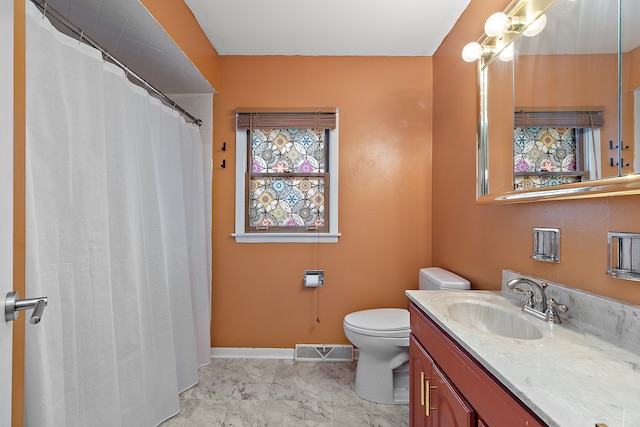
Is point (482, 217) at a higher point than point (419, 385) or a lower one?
higher

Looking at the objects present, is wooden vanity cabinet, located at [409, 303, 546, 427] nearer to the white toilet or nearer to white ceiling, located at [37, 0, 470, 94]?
the white toilet

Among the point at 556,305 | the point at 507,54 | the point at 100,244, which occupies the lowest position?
the point at 556,305

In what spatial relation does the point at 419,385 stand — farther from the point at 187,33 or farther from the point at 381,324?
the point at 187,33

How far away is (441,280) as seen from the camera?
5.68 feet

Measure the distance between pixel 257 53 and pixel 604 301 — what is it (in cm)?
245

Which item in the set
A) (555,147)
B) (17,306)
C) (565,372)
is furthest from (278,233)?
(565,372)

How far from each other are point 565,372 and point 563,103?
2.93 feet

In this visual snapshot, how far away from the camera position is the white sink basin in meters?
1.06

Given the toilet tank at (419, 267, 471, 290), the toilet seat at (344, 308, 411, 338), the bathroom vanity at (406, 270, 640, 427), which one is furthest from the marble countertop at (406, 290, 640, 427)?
the toilet seat at (344, 308, 411, 338)

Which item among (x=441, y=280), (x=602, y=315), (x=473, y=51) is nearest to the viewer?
(x=602, y=315)

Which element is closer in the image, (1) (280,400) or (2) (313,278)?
(1) (280,400)

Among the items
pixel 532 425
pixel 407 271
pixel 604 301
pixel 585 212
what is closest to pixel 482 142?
pixel 585 212

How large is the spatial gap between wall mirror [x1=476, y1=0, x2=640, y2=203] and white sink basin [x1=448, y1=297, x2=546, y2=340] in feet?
1.45

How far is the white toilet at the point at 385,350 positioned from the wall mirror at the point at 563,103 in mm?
→ 762
